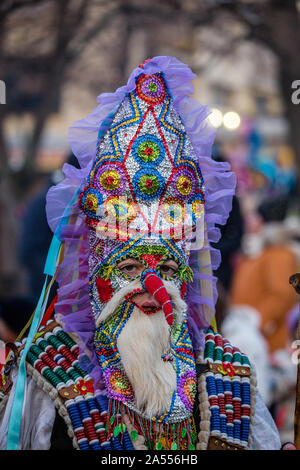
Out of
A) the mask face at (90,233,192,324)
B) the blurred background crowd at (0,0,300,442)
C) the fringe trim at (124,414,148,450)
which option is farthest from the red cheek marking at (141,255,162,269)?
the blurred background crowd at (0,0,300,442)

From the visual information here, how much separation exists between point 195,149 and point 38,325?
38.4 inches

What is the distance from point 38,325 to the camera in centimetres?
311

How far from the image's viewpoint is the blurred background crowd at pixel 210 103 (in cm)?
588

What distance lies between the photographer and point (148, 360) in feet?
9.61

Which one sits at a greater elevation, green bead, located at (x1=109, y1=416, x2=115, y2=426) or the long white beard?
the long white beard

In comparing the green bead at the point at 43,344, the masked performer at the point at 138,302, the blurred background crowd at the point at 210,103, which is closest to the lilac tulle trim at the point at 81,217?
the masked performer at the point at 138,302

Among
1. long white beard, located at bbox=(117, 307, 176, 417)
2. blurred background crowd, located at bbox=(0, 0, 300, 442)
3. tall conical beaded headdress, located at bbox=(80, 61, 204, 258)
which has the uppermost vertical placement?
blurred background crowd, located at bbox=(0, 0, 300, 442)

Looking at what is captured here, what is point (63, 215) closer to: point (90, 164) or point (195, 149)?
point (90, 164)

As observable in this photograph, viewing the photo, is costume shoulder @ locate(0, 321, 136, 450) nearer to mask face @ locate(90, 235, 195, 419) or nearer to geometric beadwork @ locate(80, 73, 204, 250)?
mask face @ locate(90, 235, 195, 419)

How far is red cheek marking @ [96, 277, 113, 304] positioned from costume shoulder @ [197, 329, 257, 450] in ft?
1.68

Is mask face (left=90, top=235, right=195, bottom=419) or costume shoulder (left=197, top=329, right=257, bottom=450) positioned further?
costume shoulder (left=197, top=329, right=257, bottom=450)

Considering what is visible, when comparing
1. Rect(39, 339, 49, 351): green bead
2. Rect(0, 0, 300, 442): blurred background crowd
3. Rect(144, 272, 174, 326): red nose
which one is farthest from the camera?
Rect(0, 0, 300, 442): blurred background crowd

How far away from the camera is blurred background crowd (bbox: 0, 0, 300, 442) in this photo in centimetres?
588
